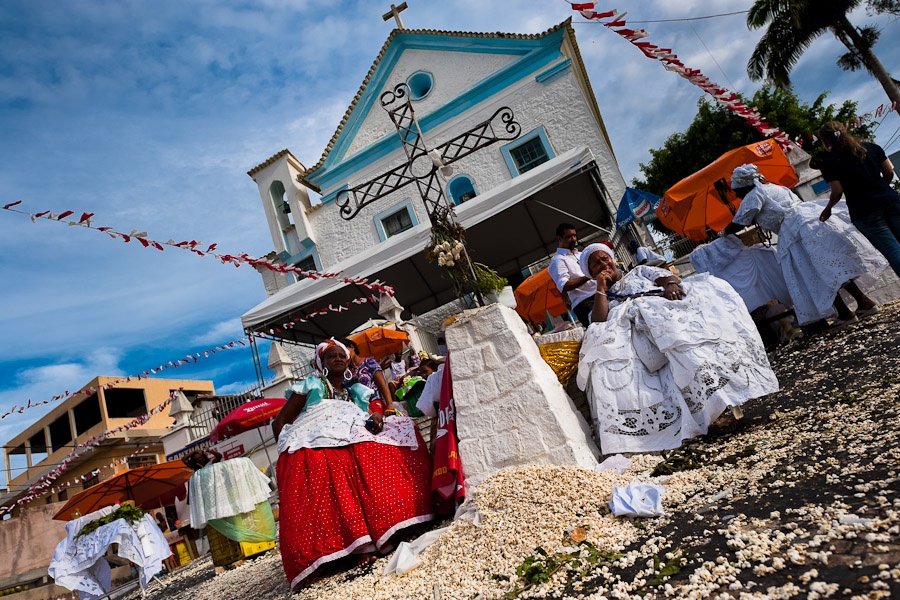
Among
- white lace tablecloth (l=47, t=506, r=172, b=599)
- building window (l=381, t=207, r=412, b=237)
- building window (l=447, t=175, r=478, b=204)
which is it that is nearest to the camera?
white lace tablecloth (l=47, t=506, r=172, b=599)

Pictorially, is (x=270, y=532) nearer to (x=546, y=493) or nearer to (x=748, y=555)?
(x=546, y=493)

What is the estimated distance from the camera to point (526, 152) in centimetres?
1466

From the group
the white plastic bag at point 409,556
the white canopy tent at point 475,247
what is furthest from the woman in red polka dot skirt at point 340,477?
the white canopy tent at point 475,247

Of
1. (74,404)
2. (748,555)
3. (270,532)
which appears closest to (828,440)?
(748,555)

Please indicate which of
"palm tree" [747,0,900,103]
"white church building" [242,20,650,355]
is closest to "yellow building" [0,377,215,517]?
"white church building" [242,20,650,355]

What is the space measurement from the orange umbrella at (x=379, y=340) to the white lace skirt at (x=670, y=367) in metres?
6.36

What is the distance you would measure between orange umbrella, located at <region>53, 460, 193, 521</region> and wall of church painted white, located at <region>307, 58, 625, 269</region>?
8.75 metres

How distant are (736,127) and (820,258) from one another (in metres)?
20.2

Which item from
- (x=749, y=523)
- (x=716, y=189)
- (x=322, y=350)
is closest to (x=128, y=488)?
(x=322, y=350)

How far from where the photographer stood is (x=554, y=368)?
3908 millimetres

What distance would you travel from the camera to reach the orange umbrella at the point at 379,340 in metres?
9.52

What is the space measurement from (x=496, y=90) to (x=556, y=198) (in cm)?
617

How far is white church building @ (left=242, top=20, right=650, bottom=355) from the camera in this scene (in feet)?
34.4

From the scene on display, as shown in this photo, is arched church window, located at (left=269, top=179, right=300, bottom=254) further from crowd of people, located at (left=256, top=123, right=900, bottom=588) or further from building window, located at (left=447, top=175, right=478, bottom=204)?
crowd of people, located at (left=256, top=123, right=900, bottom=588)
